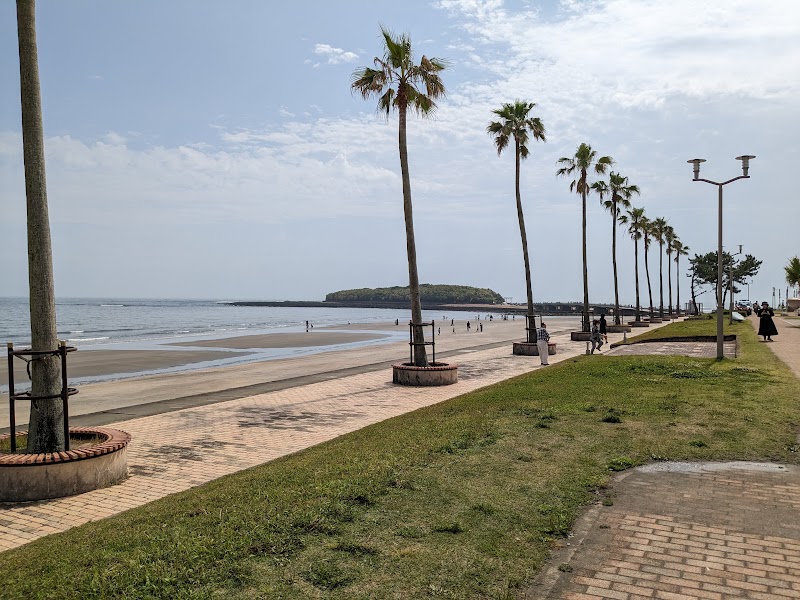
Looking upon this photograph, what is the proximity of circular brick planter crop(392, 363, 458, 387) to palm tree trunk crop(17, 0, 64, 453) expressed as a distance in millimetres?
10821

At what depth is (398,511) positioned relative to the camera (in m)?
5.86

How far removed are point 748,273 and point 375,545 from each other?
317ft

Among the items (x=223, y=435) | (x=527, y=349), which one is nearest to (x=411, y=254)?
(x=223, y=435)

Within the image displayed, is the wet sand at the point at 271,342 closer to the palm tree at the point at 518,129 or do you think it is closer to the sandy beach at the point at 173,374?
the sandy beach at the point at 173,374

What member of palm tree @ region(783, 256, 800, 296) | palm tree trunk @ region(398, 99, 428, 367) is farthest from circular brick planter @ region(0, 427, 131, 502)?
palm tree @ region(783, 256, 800, 296)

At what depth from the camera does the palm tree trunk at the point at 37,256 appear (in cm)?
821

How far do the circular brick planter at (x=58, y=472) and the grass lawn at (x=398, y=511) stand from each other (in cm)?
148

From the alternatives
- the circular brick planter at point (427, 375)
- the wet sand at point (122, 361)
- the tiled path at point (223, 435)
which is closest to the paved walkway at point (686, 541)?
the tiled path at point (223, 435)

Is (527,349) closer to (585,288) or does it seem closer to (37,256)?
(585,288)

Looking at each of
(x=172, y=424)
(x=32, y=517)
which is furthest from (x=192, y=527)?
(x=172, y=424)

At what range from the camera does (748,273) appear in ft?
290

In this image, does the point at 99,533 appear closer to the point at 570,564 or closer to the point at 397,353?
the point at 570,564

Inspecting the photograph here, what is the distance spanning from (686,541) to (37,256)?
322 inches

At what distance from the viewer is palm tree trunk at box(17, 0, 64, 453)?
8211mm
